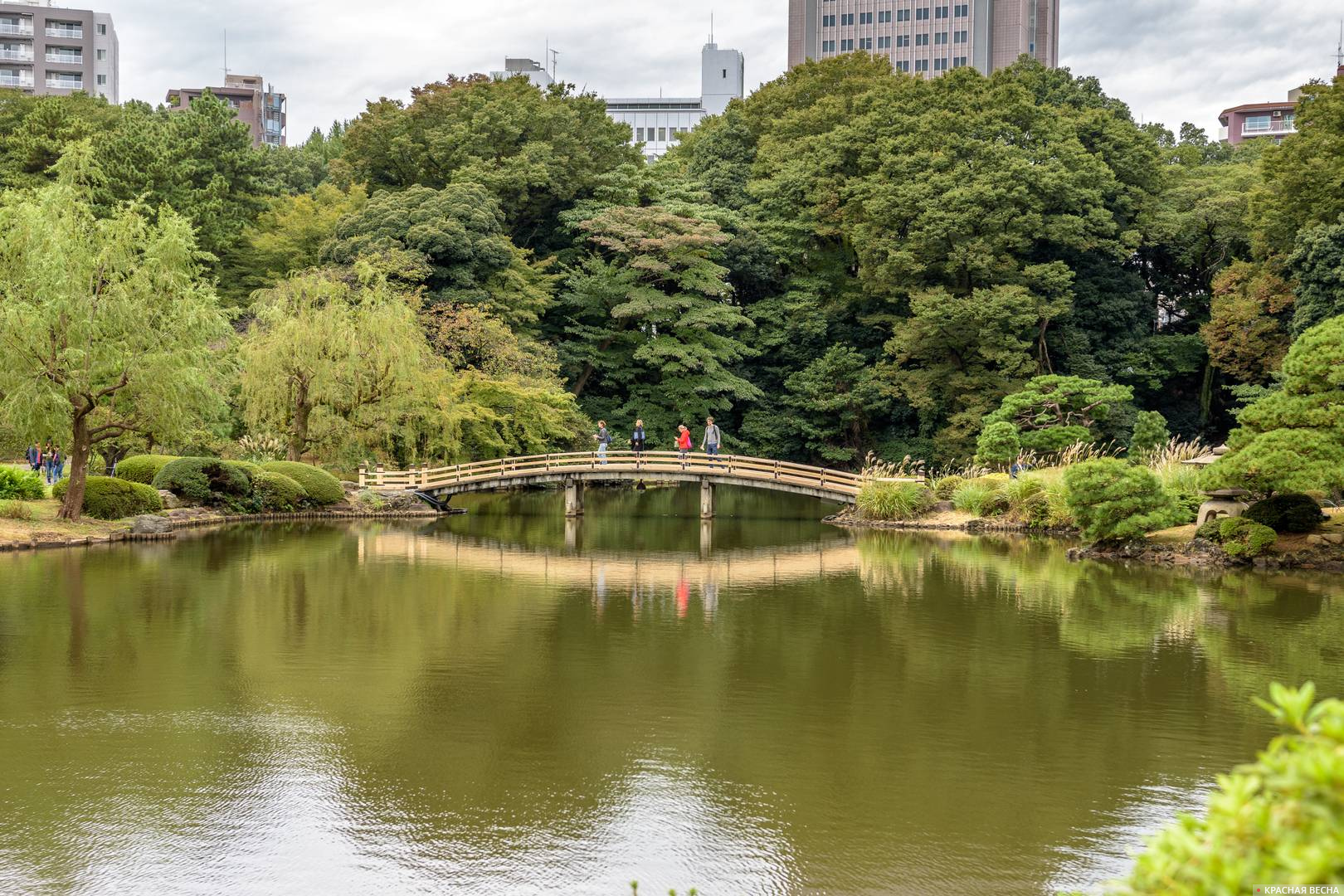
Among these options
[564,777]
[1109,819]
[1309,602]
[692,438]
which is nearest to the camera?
[1109,819]

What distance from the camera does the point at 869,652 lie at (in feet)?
41.2

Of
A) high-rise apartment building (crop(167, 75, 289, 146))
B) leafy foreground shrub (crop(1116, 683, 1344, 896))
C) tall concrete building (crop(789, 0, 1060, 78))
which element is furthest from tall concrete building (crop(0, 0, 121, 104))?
leafy foreground shrub (crop(1116, 683, 1344, 896))

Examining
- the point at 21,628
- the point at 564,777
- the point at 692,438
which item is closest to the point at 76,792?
the point at 564,777

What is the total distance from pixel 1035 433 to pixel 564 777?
2217 cm

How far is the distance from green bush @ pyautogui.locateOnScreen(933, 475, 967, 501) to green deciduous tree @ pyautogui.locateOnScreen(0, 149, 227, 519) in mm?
16340

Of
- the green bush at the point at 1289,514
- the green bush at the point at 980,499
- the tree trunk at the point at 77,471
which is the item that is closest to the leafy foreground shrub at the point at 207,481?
the tree trunk at the point at 77,471

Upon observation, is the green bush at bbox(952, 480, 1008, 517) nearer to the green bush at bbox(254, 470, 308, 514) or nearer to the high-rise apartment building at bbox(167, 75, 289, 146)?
the green bush at bbox(254, 470, 308, 514)

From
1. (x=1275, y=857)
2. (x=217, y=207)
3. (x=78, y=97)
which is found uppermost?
(x=78, y=97)

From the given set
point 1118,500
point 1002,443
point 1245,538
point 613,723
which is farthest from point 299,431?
point 613,723

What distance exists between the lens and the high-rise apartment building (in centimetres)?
9312

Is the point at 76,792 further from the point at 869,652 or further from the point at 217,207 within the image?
the point at 217,207

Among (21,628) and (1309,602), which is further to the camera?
(1309,602)

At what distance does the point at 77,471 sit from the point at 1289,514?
70.2ft

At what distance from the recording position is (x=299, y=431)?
28.6 meters
